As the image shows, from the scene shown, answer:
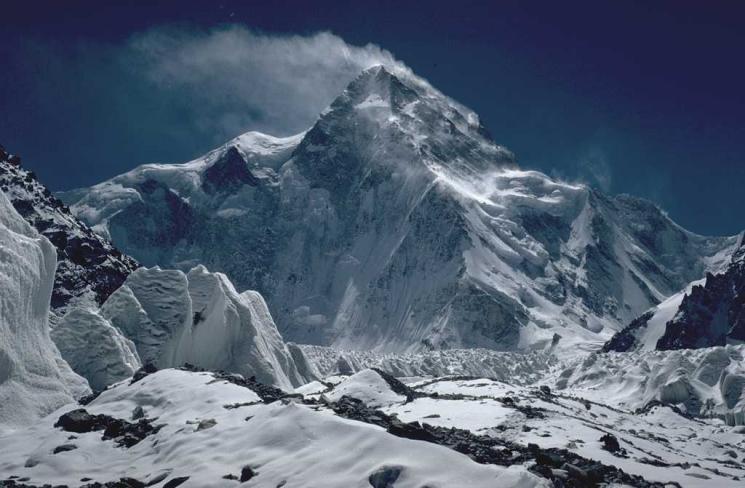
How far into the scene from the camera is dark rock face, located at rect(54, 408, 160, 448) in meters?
37.3

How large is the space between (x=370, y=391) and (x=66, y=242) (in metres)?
60.6

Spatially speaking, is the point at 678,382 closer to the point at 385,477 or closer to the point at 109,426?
the point at 109,426

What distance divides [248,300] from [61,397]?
43290mm

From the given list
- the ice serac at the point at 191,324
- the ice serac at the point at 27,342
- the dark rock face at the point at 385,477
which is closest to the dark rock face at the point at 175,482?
the dark rock face at the point at 385,477

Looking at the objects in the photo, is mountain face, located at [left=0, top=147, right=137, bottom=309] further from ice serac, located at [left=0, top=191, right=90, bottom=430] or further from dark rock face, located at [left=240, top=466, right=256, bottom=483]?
dark rock face, located at [left=240, top=466, right=256, bottom=483]

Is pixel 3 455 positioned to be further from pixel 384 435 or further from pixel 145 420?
pixel 384 435

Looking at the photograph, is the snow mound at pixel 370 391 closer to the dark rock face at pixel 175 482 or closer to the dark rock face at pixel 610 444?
the dark rock face at pixel 610 444

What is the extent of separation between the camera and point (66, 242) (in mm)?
105750

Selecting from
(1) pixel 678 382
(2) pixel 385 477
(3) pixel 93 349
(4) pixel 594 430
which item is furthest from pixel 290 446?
(1) pixel 678 382

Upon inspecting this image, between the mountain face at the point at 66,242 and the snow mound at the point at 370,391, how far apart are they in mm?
44845

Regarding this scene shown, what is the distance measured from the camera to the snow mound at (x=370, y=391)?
198 feet

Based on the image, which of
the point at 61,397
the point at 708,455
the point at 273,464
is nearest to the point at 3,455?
the point at 61,397

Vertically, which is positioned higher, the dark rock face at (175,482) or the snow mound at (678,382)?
the snow mound at (678,382)

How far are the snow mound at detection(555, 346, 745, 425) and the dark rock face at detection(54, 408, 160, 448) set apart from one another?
90.2 m
